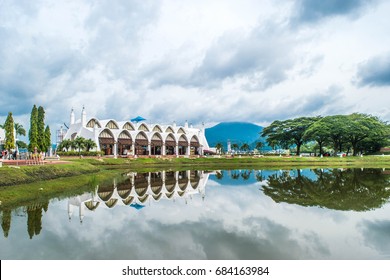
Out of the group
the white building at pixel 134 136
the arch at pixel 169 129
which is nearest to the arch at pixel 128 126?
the white building at pixel 134 136

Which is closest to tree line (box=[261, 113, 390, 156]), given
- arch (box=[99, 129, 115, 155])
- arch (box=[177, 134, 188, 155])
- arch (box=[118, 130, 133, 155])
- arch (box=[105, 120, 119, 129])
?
arch (box=[177, 134, 188, 155])

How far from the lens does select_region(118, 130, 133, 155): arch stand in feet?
202

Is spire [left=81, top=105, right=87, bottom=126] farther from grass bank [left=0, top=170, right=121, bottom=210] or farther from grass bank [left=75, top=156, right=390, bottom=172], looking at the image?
grass bank [left=0, top=170, right=121, bottom=210]

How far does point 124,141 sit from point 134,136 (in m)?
2.64

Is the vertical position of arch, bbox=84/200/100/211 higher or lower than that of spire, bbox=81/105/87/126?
lower

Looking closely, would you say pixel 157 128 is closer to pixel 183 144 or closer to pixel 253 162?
pixel 183 144

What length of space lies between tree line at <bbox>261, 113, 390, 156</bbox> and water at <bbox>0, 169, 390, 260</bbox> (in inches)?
1674

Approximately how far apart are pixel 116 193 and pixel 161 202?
13.2 feet

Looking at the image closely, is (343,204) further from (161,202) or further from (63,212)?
(63,212)

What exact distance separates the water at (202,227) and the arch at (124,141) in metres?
44.6

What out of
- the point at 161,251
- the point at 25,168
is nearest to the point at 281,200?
the point at 161,251

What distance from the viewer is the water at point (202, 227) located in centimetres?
845

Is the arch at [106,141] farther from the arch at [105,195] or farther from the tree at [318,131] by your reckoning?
the arch at [105,195]
